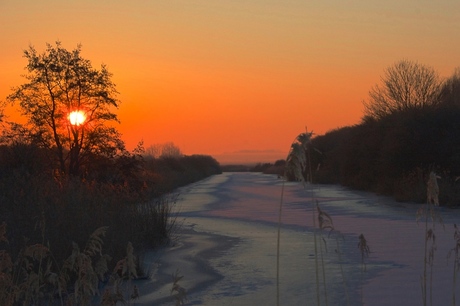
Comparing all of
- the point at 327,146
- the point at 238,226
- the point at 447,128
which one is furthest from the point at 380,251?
the point at 327,146

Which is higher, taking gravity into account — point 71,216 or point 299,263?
point 71,216

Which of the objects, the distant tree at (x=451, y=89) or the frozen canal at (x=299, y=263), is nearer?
the frozen canal at (x=299, y=263)

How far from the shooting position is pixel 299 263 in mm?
12000

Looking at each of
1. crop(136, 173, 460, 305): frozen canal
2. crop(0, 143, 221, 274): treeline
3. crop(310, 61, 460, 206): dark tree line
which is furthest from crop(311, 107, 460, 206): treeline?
crop(0, 143, 221, 274): treeline

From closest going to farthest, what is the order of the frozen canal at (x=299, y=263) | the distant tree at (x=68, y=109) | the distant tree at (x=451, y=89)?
the frozen canal at (x=299, y=263), the distant tree at (x=68, y=109), the distant tree at (x=451, y=89)

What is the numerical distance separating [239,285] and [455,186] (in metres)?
17.6

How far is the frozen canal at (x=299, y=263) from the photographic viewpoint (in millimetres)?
9062

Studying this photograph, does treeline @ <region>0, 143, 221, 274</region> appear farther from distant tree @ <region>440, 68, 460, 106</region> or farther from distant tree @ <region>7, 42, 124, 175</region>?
distant tree @ <region>440, 68, 460, 106</region>

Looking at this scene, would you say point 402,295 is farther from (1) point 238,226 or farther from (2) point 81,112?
(2) point 81,112

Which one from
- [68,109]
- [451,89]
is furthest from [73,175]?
[451,89]

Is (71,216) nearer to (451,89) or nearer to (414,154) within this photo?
(414,154)

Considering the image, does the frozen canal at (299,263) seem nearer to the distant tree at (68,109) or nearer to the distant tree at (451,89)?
the distant tree at (68,109)

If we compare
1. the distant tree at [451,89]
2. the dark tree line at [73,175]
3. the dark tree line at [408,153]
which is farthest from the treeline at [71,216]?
the distant tree at [451,89]

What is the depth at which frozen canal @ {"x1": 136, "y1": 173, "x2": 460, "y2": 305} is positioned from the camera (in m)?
9.06
